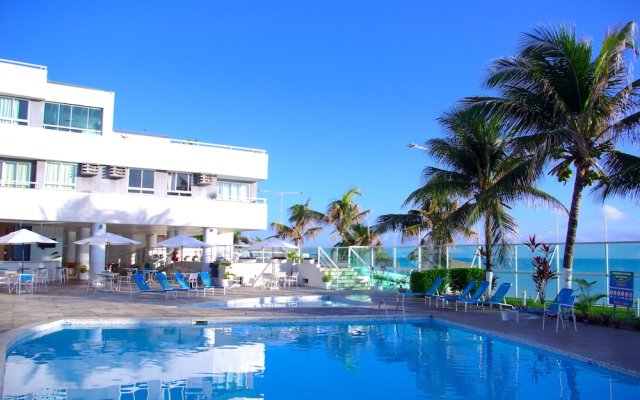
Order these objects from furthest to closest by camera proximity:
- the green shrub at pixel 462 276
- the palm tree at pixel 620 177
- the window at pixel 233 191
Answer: the window at pixel 233 191 < the green shrub at pixel 462 276 < the palm tree at pixel 620 177

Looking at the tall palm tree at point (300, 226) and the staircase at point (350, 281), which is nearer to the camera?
the staircase at point (350, 281)

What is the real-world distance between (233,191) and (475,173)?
1411 centimetres

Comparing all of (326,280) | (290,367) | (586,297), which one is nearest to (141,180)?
(326,280)

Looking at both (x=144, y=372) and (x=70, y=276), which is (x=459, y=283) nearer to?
(x=144, y=372)

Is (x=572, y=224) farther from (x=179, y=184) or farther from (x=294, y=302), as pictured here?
(x=179, y=184)

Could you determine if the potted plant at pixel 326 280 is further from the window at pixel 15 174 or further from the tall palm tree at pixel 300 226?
the tall palm tree at pixel 300 226

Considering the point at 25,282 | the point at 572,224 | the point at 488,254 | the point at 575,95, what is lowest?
the point at 25,282

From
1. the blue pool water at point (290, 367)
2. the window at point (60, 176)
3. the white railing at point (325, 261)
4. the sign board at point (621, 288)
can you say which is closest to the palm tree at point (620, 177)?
the sign board at point (621, 288)

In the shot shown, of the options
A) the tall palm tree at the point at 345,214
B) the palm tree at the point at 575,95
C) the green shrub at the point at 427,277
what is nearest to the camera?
the palm tree at the point at 575,95

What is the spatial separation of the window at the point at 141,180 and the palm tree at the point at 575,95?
17.1 metres

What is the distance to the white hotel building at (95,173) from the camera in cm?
2409

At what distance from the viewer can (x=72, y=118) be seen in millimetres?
25641

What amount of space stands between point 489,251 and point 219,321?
368 inches

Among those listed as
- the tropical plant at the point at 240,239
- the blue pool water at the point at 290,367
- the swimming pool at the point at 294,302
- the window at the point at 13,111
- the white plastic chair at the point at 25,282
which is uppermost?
the window at the point at 13,111
